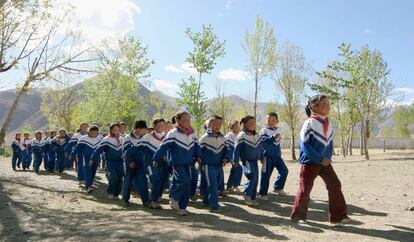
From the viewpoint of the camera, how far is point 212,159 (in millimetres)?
8703

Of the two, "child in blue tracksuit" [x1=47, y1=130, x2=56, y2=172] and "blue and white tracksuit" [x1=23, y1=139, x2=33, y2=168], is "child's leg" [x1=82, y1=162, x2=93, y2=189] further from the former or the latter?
"blue and white tracksuit" [x1=23, y1=139, x2=33, y2=168]

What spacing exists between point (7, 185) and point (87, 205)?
5247 millimetres

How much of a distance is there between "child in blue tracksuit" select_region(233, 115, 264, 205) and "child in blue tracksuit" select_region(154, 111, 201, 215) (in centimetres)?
135

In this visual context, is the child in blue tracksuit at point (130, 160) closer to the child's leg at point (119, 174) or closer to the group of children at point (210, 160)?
the group of children at point (210, 160)

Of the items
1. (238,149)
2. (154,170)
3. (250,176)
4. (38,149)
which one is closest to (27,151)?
(38,149)

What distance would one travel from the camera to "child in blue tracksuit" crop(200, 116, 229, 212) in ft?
27.7

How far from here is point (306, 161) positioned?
679 centimetres

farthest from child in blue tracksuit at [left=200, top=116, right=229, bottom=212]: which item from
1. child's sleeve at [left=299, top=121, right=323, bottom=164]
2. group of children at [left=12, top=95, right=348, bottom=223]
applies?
child's sleeve at [left=299, top=121, right=323, bottom=164]

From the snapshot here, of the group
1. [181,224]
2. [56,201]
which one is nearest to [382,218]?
[181,224]

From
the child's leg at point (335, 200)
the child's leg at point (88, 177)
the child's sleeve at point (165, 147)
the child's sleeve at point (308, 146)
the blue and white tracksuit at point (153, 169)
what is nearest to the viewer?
the child's sleeve at point (308, 146)

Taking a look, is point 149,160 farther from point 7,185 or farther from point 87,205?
point 7,185

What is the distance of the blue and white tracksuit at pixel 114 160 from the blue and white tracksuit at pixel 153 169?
1.24 metres

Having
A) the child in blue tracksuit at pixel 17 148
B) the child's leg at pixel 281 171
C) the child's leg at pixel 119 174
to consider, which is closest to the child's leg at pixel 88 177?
the child's leg at pixel 119 174

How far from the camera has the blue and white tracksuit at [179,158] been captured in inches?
316
